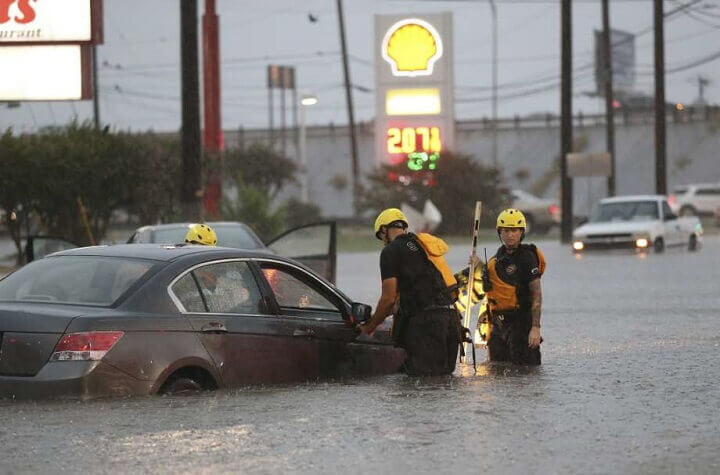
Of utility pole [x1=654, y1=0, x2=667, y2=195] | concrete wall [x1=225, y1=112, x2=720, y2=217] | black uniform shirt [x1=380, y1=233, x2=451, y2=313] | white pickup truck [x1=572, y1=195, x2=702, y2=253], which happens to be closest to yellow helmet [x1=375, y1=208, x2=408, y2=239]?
black uniform shirt [x1=380, y1=233, x2=451, y2=313]

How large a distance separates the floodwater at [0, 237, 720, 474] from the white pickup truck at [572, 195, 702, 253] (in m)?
22.8

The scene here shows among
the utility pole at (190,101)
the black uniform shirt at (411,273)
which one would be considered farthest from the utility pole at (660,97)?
the black uniform shirt at (411,273)

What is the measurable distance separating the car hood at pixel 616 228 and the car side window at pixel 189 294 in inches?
1062

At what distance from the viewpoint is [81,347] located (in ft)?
33.0

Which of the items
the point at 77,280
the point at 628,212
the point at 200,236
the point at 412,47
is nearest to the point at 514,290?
the point at 200,236

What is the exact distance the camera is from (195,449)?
8.88 meters

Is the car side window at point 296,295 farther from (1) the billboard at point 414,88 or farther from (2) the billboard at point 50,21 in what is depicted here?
(1) the billboard at point 414,88

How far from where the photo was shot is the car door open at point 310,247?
2117cm

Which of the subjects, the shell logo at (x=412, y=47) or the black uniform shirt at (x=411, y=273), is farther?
the shell logo at (x=412, y=47)

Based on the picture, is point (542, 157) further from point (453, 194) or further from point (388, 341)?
point (388, 341)

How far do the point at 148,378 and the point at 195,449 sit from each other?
1.53 m

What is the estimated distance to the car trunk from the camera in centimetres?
1010

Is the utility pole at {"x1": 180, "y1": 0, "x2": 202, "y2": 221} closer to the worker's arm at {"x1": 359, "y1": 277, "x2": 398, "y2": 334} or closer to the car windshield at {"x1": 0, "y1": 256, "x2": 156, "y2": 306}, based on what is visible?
the worker's arm at {"x1": 359, "y1": 277, "x2": 398, "y2": 334}

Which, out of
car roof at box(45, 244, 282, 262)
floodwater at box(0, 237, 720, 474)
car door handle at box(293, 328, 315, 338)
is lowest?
floodwater at box(0, 237, 720, 474)
